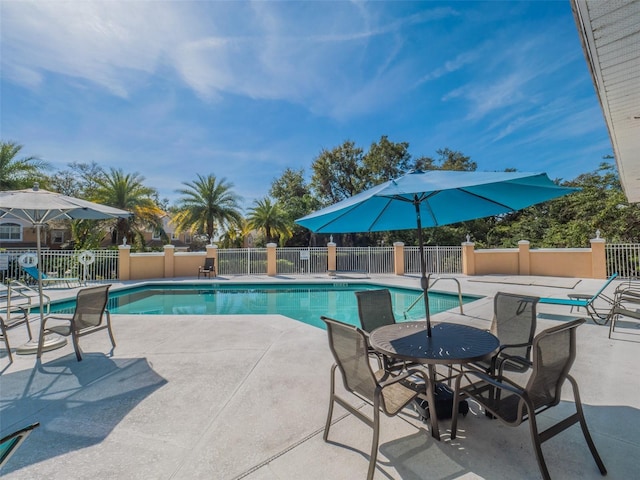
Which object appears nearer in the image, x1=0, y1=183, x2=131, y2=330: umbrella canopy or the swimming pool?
x1=0, y1=183, x2=131, y2=330: umbrella canopy

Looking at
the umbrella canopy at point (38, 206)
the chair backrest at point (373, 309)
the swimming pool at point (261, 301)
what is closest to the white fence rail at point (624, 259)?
the swimming pool at point (261, 301)

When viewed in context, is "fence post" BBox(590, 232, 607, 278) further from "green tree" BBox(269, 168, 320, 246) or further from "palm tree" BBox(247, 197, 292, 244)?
"green tree" BBox(269, 168, 320, 246)

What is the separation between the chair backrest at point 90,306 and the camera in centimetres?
375

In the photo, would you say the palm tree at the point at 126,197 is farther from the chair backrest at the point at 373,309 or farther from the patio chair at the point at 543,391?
the patio chair at the point at 543,391

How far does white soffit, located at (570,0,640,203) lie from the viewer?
1.67 meters

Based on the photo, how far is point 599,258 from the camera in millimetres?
11570

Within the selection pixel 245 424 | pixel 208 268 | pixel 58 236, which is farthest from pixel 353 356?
pixel 58 236

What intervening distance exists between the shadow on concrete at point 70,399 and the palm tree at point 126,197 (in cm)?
1699

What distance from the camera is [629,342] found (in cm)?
420

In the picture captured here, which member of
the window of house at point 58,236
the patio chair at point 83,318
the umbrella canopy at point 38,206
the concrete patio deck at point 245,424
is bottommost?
the concrete patio deck at point 245,424

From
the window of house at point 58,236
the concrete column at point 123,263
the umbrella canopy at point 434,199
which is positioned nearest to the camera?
the umbrella canopy at point 434,199

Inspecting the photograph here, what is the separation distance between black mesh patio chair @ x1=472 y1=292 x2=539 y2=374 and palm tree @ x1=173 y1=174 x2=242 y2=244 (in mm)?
18497

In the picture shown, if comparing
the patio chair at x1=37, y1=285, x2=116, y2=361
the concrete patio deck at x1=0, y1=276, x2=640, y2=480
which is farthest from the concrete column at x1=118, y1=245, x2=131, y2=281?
the patio chair at x1=37, y1=285, x2=116, y2=361

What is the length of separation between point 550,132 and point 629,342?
14.1m
